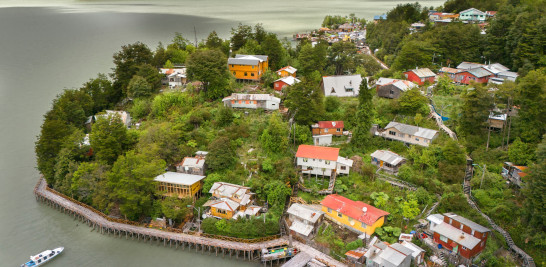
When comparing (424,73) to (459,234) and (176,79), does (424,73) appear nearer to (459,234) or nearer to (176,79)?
(459,234)

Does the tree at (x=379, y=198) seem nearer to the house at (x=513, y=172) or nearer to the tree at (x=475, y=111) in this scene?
the house at (x=513, y=172)

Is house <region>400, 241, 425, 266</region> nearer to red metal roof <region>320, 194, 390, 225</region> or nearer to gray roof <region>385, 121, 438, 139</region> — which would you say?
red metal roof <region>320, 194, 390, 225</region>

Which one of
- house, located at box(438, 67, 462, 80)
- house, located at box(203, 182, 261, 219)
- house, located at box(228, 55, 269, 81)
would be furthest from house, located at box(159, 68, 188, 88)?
house, located at box(438, 67, 462, 80)

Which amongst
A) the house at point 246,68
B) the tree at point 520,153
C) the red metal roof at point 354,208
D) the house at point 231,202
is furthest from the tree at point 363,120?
the house at point 246,68

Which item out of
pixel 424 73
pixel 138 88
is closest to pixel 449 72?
pixel 424 73

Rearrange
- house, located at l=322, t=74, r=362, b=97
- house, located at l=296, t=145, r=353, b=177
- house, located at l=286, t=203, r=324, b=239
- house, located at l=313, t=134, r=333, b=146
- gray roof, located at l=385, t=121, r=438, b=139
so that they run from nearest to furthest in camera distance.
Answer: house, located at l=286, t=203, r=324, b=239, house, located at l=296, t=145, r=353, b=177, gray roof, located at l=385, t=121, r=438, b=139, house, located at l=313, t=134, r=333, b=146, house, located at l=322, t=74, r=362, b=97
